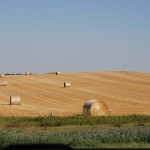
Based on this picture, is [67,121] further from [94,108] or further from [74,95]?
[74,95]

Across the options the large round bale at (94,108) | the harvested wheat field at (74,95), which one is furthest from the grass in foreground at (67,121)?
the harvested wheat field at (74,95)

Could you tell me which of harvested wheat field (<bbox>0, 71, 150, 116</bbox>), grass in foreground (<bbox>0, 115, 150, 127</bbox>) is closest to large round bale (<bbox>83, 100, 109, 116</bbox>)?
harvested wheat field (<bbox>0, 71, 150, 116</bbox>)

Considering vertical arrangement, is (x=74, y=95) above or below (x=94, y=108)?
below

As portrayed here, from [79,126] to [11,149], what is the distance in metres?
15.6

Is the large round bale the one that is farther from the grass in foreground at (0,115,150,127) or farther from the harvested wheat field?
the grass in foreground at (0,115,150,127)

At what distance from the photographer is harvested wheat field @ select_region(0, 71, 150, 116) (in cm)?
2648

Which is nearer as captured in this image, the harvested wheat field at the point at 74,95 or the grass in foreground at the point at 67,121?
the grass in foreground at the point at 67,121

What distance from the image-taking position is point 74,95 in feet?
119

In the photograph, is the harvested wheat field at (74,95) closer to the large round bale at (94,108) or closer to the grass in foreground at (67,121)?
the large round bale at (94,108)

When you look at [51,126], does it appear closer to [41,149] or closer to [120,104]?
[120,104]

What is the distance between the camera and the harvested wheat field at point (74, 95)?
26484mm

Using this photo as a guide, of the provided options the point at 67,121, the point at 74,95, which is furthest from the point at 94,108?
the point at 74,95

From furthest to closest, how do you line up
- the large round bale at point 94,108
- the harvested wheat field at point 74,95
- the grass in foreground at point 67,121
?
the harvested wheat field at point 74,95, the large round bale at point 94,108, the grass in foreground at point 67,121

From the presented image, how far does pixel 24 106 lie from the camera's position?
28500mm
